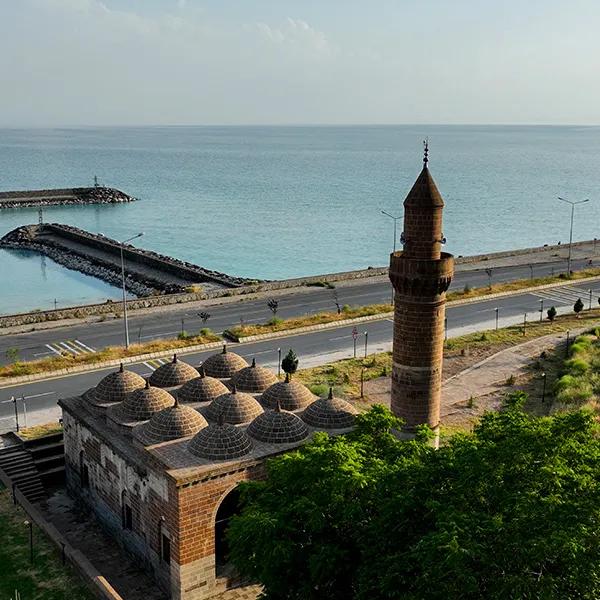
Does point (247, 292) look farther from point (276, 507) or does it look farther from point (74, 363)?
point (276, 507)

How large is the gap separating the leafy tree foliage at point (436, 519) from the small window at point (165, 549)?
4976mm

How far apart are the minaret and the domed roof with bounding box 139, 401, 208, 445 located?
8403 millimetres

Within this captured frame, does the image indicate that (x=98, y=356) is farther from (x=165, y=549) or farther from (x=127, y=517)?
(x=165, y=549)

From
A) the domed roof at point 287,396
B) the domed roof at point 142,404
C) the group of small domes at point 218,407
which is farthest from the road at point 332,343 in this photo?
the domed roof at point 287,396

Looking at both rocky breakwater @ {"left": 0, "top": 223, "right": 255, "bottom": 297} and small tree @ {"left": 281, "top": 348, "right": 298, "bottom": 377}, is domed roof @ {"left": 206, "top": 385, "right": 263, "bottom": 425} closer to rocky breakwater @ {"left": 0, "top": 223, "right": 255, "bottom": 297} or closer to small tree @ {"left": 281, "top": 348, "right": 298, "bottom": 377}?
small tree @ {"left": 281, "top": 348, "right": 298, "bottom": 377}

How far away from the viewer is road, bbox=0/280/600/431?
146 ft

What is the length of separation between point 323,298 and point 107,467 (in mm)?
45466

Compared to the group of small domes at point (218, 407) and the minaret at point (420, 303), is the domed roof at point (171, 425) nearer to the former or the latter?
the group of small domes at point (218, 407)

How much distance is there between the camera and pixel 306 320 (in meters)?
62.9

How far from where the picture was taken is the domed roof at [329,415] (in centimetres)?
2883

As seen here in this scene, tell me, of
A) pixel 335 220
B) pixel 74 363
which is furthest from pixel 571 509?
pixel 335 220

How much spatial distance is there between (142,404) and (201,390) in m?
2.95

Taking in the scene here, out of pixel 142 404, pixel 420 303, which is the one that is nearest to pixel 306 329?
pixel 142 404

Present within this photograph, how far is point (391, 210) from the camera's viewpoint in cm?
17800
